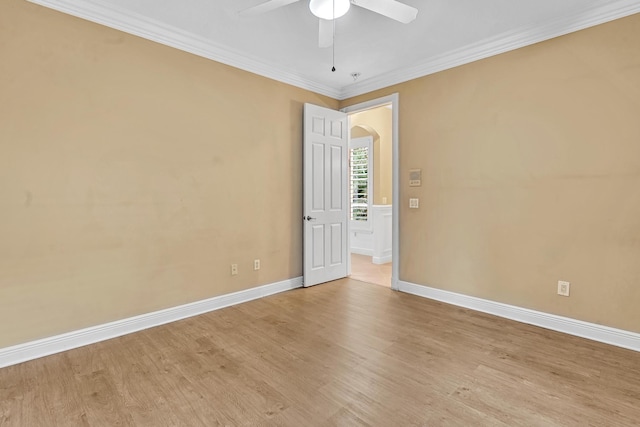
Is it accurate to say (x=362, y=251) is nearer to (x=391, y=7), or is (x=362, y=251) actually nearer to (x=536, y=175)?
(x=536, y=175)

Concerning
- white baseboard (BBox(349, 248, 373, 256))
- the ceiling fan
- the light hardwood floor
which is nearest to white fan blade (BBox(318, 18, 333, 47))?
the ceiling fan

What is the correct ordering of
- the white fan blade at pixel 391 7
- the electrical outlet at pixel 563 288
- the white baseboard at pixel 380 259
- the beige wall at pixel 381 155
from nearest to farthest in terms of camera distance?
the white fan blade at pixel 391 7 → the electrical outlet at pixel 563 288 → the white baseboard at pixel 380 259 → the beige wall at pixel 381 155

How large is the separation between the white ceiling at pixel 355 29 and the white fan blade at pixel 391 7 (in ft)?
1.71

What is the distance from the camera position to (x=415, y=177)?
12.7ft

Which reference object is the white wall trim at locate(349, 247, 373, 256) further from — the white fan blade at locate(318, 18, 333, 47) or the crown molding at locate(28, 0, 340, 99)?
the white fan blade at locate(318, 18, 333, 47)

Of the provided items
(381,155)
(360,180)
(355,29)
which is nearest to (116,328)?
(355,29)

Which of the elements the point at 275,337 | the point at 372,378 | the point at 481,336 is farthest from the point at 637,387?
the point at 275,337

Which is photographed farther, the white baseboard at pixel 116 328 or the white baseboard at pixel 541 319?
the white baseboard at pixel 541 319

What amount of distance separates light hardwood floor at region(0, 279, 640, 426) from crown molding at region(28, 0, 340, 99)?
274 centimetres

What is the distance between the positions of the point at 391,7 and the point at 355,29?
3.08 ft

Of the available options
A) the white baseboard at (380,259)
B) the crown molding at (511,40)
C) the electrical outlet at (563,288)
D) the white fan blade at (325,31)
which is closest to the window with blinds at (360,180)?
the white baseboard at (380,259)

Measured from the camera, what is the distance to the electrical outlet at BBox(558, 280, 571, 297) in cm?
283

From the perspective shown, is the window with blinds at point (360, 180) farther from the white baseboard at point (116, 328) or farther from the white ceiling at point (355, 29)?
the white baseboard at point (116, 328)

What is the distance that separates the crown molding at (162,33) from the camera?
2.53 meters
